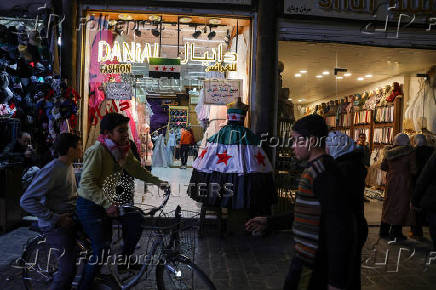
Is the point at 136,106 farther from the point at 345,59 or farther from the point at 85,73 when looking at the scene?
the point at 345,59

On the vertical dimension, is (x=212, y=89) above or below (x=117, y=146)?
above

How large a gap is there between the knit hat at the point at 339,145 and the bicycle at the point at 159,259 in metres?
1.72

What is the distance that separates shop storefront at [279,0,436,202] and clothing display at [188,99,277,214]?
2266 millimetres

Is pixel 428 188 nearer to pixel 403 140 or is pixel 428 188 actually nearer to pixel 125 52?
pixel 403 140

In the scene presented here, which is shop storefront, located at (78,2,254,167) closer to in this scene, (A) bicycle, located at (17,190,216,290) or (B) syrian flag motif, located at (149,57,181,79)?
(B) syrian flag motif, located at (149,57,181,79)

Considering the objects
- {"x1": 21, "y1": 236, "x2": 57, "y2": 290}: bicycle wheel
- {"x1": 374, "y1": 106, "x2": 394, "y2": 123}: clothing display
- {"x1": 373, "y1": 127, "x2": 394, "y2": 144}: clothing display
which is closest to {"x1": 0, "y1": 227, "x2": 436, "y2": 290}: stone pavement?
{"x1": 21, "y1": 236, "x2": 57, "y2": 290}: bicycle wheel

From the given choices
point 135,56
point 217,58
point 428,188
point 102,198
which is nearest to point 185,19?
point 217,58

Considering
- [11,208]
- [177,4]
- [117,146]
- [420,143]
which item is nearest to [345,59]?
[420,143]

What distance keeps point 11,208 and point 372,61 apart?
865 cm

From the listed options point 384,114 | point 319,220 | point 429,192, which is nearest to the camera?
point 319,220

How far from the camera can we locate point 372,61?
345 inches

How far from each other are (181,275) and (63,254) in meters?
1.09

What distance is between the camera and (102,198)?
10.0 feet

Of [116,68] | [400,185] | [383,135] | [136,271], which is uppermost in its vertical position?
[116,68]
